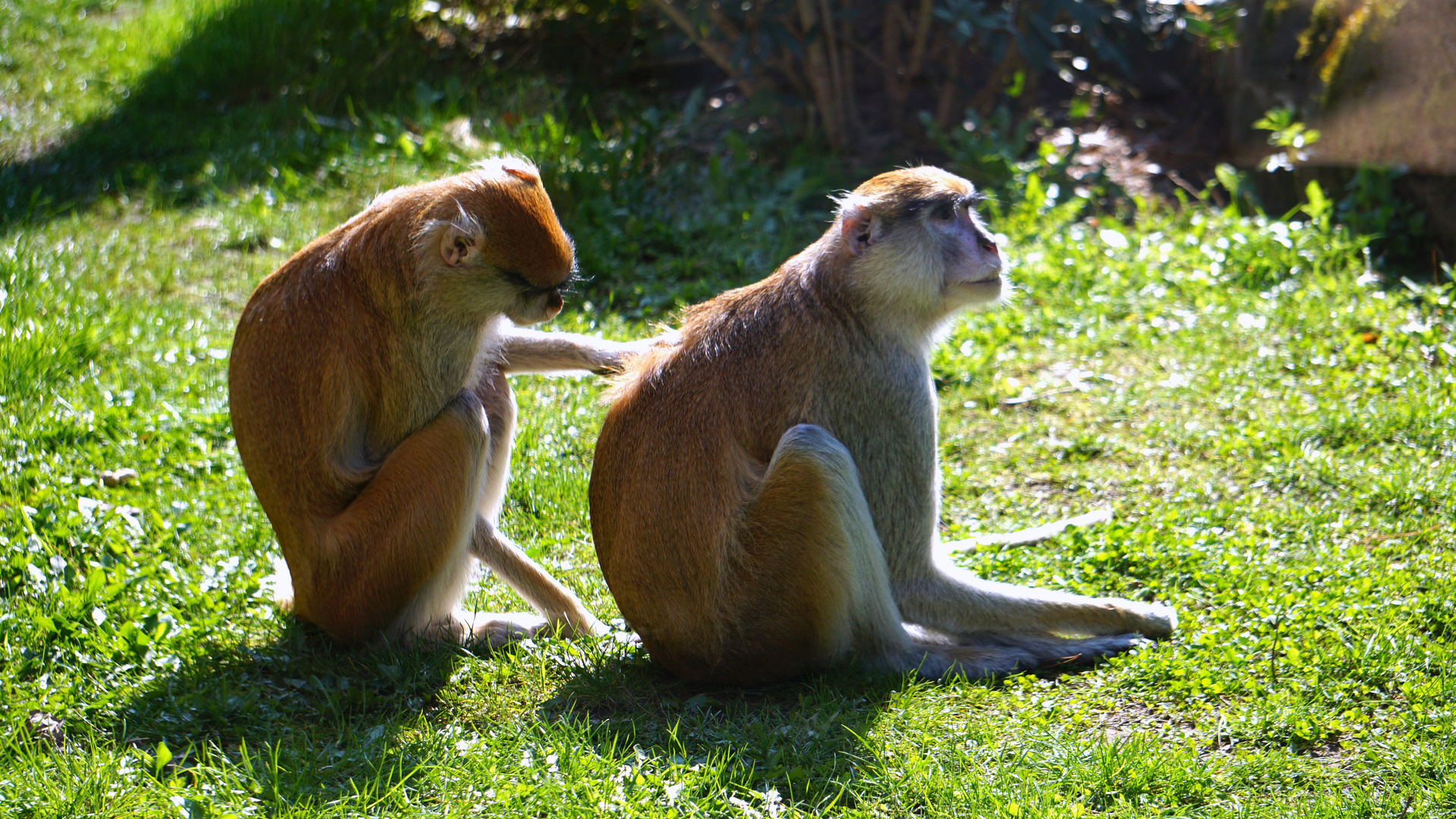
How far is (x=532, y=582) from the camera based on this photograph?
11.7ft

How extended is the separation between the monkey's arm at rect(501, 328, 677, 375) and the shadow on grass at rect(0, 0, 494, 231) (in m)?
3.64

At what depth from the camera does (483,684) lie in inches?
130

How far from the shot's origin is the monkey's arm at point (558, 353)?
3699 millimetres

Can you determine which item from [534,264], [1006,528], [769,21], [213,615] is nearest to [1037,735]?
[1006,528]

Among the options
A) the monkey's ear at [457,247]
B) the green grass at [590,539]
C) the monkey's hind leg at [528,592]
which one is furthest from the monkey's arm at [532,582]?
the monkey's ear at [457,247]

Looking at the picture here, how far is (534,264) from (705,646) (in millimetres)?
1126

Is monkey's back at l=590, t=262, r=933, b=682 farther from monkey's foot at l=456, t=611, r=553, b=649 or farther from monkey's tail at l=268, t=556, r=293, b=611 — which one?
monkey's tail at l=268, t=556, r=293, b=611

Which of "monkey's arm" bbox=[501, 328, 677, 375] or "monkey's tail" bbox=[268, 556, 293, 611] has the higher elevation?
"monkey's arm" bbox=[501, 328, 677, 375]

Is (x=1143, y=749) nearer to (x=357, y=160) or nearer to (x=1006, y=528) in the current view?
(x=1006, y=528)

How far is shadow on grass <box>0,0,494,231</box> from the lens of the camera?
670 centimetres

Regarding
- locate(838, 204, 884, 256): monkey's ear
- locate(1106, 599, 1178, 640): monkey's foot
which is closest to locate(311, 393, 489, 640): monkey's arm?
locate(838, 204, 884, 256): monkey's ear

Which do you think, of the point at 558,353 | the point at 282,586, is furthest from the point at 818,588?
the point at 282,586

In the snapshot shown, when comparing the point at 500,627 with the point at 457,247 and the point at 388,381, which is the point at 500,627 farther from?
the point at 457,247

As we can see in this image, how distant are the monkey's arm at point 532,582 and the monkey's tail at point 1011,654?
38.0 inches
